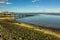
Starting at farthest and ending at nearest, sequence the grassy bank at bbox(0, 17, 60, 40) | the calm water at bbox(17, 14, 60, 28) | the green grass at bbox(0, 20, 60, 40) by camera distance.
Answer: the calm water at bbox(17, 14, 60, 28) → the grassy bank at bbox(0, 17, 60, 40) → the green grass at bbox(0, 20, 60, 40)

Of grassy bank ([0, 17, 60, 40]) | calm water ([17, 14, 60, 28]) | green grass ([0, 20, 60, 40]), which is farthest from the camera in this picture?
calm water ([17, 14, 60, 28])

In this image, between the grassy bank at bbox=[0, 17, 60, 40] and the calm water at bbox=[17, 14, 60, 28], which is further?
the calm water at bbox=[17, 14, 60, 28]

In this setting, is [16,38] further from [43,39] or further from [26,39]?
[43,39]

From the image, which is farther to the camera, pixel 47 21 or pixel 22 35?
pixel 47 21

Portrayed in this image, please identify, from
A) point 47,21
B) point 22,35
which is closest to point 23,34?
point 22,35

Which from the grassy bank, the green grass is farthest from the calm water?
the green grass

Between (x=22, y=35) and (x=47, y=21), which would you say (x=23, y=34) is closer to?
(x=22, y=35)

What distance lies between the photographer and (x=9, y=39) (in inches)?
695

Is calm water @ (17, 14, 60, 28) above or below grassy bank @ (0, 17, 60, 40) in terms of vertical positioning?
below

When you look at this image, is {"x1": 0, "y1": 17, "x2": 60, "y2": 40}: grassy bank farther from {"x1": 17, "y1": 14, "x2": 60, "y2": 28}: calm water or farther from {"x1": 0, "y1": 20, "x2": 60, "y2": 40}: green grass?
{"x1": 17, "y1": 14, "x2": 60, "y2": 28}: calm water

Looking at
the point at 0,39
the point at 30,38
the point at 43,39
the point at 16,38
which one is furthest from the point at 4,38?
the point at 43,39

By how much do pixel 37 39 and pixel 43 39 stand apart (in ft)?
2.04

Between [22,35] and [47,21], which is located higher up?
[22,35]

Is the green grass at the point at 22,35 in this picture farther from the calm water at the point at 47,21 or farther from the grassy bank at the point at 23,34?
the calm water at the point at 47,21
